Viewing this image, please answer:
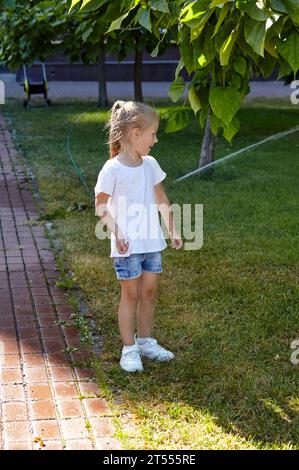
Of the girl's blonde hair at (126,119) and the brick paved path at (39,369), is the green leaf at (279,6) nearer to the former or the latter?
the girl's blonde hair at (126,119)

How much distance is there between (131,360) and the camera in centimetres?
406

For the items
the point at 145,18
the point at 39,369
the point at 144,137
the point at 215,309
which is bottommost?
the point at 215,309

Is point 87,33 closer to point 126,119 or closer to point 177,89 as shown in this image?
point 126,119

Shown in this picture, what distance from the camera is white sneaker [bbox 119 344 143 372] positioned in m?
4.05

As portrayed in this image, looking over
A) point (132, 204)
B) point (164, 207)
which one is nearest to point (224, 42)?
point (132, 204)

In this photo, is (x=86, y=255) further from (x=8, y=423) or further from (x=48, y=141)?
(x=48, y=141)

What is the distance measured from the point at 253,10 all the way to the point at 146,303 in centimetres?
185

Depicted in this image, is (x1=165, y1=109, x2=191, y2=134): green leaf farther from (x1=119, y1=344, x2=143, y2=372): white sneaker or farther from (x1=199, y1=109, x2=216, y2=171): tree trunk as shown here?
(x1=199, y1=109, x2=216, y2=171): tree trunk

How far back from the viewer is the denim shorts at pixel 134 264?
158 inches

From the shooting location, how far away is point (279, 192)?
26.3ft

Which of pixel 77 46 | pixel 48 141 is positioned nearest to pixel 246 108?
pixel 48 141

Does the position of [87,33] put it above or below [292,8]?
below

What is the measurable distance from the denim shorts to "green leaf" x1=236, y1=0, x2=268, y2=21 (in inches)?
60.7
